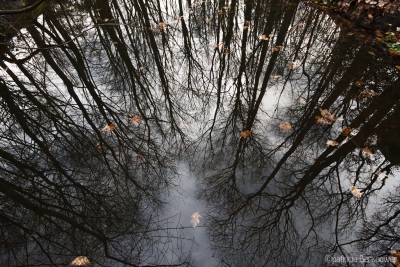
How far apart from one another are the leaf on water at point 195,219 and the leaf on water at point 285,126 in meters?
1.82

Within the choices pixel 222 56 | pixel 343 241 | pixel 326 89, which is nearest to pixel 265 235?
pixel 343 241

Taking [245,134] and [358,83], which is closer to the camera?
[245,134]

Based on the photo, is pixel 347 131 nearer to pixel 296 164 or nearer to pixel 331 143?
pixel 331 143

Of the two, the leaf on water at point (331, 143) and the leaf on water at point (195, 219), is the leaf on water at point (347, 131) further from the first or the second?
the leaf on water at point (195, 219)

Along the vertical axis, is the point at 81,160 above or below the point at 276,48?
below

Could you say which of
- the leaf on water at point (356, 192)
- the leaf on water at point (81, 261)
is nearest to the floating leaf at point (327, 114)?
the leaf on water at point (356, 192)

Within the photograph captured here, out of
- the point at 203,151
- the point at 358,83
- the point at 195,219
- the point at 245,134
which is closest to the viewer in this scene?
the point at 195,219

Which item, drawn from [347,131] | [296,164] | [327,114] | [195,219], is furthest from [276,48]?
[195,219]

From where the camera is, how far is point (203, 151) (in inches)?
129

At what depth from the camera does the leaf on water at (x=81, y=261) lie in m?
2.16

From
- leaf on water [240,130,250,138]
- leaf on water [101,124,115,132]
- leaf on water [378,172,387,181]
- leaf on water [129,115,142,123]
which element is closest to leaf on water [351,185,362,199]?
leaf on water [378,172,387,181]

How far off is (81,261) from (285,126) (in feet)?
9.79

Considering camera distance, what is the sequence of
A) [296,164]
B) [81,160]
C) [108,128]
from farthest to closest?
[108,128] < [81,160] < [296,164]

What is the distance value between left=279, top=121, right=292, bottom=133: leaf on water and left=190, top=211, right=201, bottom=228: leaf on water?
182 centimetres
